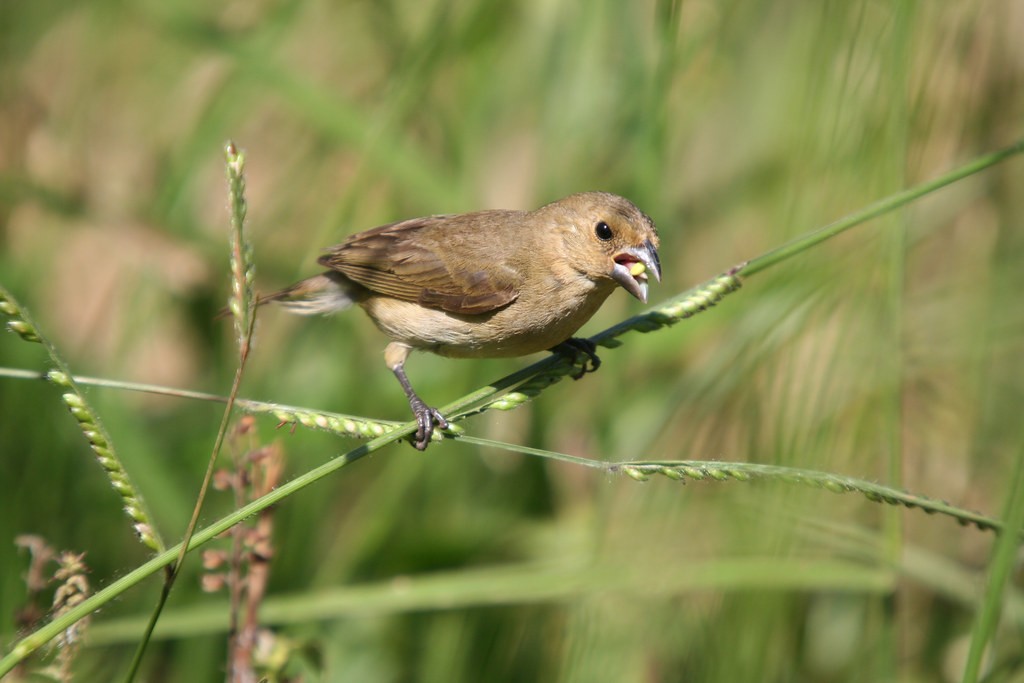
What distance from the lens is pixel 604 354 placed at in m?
3.75

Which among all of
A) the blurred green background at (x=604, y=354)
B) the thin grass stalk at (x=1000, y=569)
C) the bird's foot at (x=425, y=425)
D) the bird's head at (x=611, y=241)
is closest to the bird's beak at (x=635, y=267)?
the bird's head at (x=611, y=241)

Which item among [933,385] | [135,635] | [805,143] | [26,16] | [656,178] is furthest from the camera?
[26,16]

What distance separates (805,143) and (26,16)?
352cm

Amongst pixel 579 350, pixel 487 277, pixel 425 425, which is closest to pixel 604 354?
pixel 579 350

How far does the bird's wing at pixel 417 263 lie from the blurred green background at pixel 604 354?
390 mm

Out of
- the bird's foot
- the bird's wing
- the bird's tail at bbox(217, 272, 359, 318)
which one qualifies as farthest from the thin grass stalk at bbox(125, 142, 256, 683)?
the bird's tail at bbox(217, 272, 359, 318)

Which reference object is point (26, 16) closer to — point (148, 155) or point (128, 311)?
point (148, 155)

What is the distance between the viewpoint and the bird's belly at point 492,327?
2.86 meters

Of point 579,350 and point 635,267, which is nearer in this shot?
point 635,267

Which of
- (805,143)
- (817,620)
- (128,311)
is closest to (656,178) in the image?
(805,143)

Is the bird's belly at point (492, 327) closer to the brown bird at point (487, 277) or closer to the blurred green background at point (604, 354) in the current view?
the brown bird at point (487, 277)

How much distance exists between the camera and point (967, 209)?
375 cm

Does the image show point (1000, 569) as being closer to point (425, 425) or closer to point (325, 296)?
point (425, 425)

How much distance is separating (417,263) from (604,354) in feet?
2.94
